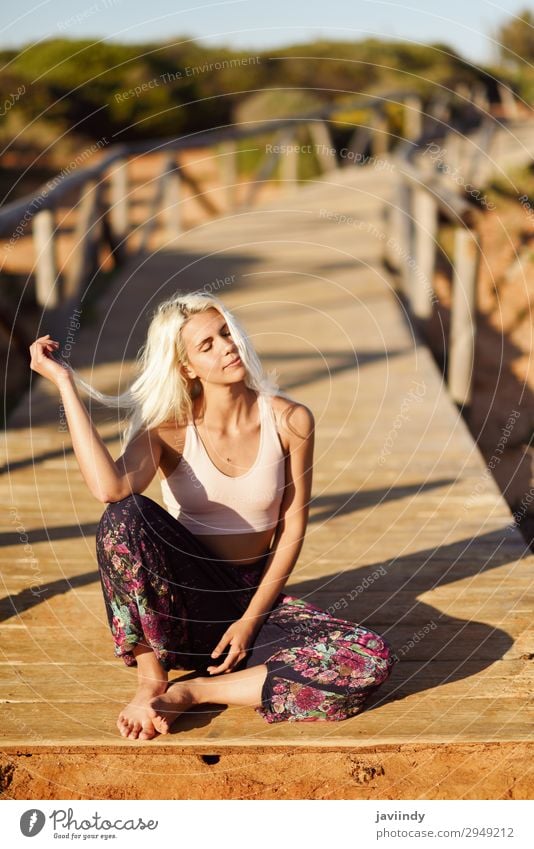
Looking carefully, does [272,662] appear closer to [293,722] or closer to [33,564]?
[293,722]

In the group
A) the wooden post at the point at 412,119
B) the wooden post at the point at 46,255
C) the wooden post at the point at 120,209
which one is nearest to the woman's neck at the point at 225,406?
the wooden post at the point at 46,255

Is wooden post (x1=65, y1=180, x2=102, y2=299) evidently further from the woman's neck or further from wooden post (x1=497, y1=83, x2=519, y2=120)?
wooden post (x1=497, y1=83, x2=519, y2=120)

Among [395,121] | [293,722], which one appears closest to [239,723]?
[293,722]

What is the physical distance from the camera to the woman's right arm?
2828mm

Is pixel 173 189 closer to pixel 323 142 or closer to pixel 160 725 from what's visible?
pixel 323 142

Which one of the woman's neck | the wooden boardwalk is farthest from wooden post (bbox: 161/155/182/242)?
the woman's neck

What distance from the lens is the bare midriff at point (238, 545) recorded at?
3.13 metres

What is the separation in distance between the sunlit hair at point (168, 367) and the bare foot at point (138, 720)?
668 mm

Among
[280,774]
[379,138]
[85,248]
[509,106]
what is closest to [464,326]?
[85,248]

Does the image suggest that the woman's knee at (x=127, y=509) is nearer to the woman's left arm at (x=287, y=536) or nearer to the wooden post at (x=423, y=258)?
the woman's left arm at (x=287, y=536)

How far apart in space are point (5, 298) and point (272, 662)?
9.05 m

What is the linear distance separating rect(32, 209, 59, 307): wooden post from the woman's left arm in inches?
155

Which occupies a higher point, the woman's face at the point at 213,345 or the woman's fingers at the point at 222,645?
the woman's face at the point at 213,345

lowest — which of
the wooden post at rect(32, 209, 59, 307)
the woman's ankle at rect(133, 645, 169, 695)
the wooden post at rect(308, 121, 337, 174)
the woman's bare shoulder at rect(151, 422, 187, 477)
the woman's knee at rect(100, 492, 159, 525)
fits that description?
the woman's ankle at rect(133, 645, 169, 695)
